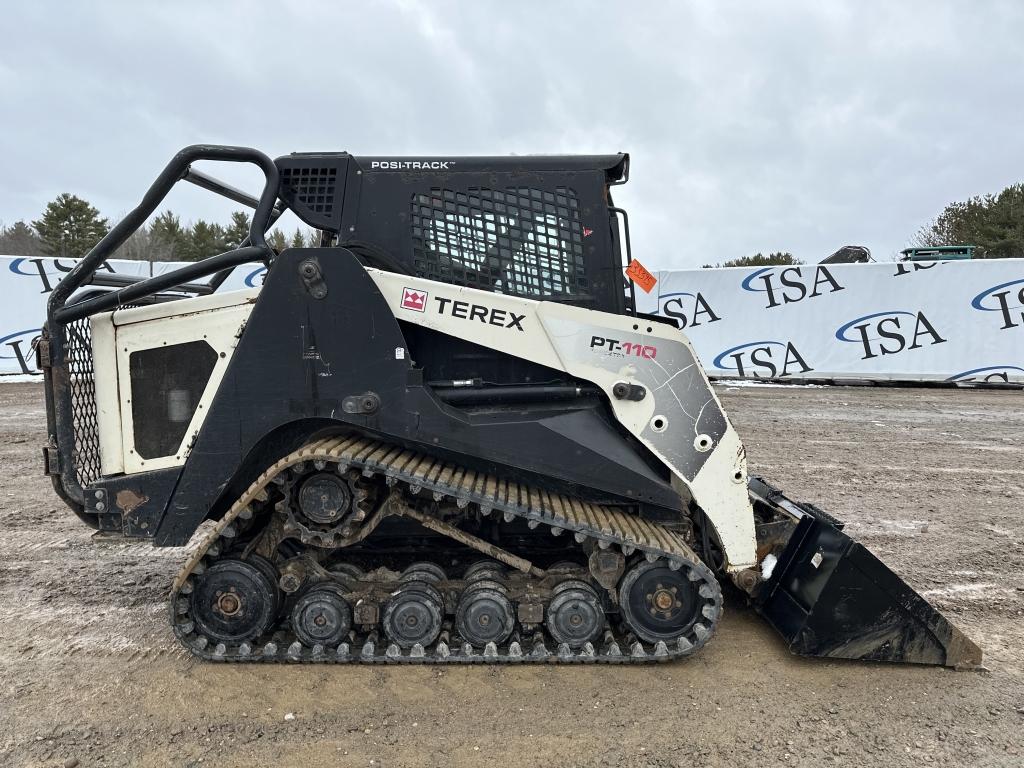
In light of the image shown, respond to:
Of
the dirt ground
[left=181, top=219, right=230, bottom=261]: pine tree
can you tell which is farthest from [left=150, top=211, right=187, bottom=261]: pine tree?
the dirt ground

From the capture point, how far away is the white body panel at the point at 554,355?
3447 mm

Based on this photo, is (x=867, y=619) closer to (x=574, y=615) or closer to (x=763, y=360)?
(x=574, y=615)

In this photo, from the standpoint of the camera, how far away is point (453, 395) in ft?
11.9

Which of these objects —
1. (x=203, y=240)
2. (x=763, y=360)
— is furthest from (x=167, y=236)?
(x=763, y=360)

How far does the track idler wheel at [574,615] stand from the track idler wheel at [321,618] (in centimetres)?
103

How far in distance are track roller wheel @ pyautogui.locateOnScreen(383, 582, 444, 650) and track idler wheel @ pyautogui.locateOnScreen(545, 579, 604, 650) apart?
Result: 1.89ft

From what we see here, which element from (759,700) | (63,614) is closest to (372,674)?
(759,700)

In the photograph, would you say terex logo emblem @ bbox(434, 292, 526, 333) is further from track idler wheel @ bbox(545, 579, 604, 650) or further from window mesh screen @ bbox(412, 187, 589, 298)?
track idler wheel @ bbox(545, 579, 604, 650)

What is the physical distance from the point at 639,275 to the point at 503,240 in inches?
30.1

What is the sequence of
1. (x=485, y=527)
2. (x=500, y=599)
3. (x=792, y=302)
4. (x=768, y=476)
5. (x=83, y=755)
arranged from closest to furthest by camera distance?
(x=83, y=755) < (x=500, y=599) < (x=485, y=527) < (x=768, y=476) < (x=792, y=302)

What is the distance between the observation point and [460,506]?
330cm

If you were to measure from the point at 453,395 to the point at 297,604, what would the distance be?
4.29 ft

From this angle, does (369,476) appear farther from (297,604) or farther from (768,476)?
(768,476)

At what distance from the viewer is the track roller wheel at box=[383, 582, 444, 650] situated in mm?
3432
